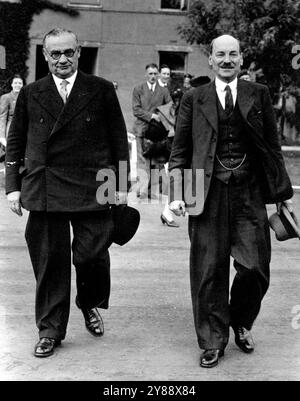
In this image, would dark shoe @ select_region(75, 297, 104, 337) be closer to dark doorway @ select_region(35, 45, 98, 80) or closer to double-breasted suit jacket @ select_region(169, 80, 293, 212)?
double-breasted suit jacket @ select_region(169, 80, 293, 212)

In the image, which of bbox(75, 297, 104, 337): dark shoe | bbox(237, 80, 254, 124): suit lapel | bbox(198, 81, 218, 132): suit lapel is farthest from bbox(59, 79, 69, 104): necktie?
bbox(75, 297, 104, 337): dark shoe

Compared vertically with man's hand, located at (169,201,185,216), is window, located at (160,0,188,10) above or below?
above

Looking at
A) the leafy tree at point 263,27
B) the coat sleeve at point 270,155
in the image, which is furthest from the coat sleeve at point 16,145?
the leafy tree at point 263,27

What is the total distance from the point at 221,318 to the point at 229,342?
48 centimetres

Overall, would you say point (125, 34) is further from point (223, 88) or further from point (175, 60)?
point (223, 88)

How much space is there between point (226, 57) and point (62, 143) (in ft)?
3.80

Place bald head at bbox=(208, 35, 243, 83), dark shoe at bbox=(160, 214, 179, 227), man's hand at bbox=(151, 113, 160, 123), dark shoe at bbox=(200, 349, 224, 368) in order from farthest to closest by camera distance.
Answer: man's hand at bbox=(151, 113, 160, 123)
dark shoe at bbox=(160, 214, 179, 227)
bald head at bbox=(208, 35, 243, 83)
dark shoe at bbox=(200, 349, 224, 368)

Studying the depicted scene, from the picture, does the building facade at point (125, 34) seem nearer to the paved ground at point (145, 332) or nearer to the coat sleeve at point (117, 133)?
the paved ground at point (145, 332)

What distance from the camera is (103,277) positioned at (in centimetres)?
602

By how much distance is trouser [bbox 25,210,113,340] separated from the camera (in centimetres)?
582

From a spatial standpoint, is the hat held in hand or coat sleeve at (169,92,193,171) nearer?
coat sleeve at (169,92,193,171)

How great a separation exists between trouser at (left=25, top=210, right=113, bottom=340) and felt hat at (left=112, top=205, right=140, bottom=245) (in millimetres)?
120
